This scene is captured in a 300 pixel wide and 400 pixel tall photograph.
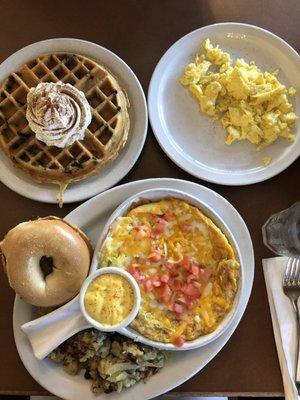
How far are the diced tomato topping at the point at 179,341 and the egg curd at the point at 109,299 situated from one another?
169 mm

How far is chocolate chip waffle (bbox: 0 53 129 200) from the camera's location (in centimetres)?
175

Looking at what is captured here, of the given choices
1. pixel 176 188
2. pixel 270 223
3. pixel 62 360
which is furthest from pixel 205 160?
pixel 62 360

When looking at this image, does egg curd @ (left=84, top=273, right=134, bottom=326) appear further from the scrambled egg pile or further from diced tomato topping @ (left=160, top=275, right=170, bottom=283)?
the scrambled egg pile

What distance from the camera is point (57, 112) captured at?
163 cm

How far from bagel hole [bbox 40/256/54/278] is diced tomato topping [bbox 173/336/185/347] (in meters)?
0.42

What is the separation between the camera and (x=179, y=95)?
1.88m

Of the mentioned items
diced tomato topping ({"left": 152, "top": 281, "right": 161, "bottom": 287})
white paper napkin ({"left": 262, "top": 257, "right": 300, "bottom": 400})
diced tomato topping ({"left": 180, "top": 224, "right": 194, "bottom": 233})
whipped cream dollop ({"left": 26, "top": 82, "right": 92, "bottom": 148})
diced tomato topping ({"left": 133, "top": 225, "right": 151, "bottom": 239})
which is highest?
whipped cream dollop ({"left": 26, "top": 82, "right": 92, "bottom": 148})

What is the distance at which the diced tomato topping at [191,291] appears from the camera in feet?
5.45

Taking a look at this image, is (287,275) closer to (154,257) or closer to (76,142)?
(154,257)

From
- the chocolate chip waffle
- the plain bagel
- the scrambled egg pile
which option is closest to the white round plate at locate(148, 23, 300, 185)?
the scrambled egg pile

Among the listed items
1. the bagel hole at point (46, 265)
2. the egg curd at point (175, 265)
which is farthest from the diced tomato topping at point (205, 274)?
the bagel hole at point (46, 265)

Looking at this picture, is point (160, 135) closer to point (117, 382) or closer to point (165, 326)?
point (165, 326)

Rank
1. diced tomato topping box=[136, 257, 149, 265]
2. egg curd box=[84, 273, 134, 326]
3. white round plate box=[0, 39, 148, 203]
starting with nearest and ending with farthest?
egg curd box=[84, 273, 134, 326] → diced tomato topping box=[136, 257, 149, 265] → white round plate box=[0, 39, 148, 203]

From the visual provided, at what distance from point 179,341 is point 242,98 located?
0.79 meters
